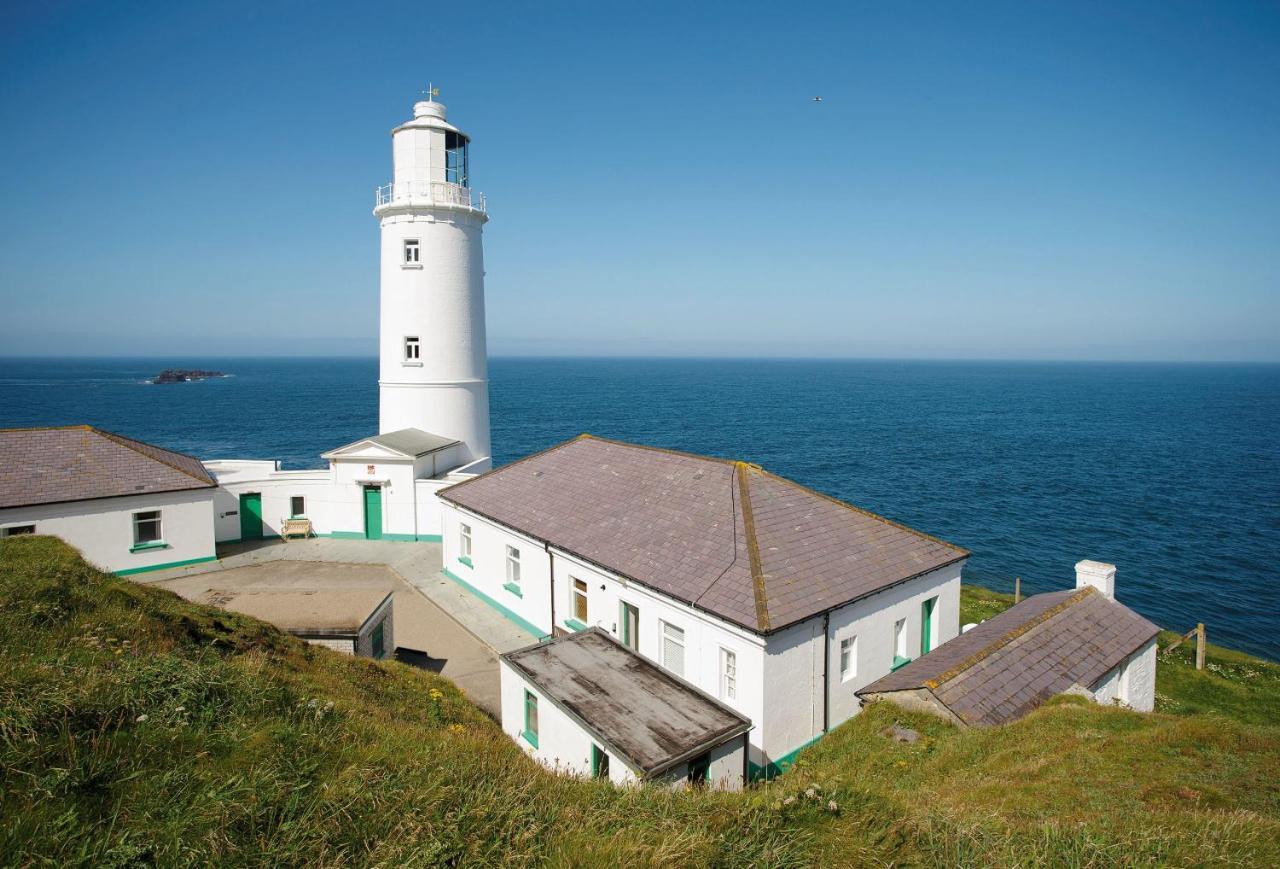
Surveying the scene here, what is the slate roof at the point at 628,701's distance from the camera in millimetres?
10406

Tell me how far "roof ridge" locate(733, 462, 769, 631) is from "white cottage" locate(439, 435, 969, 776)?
0.12ft

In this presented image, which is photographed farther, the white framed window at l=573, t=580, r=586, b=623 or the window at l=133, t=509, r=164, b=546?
the window at l=133, t=509, r=164, b=546

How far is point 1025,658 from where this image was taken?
45.5 feet


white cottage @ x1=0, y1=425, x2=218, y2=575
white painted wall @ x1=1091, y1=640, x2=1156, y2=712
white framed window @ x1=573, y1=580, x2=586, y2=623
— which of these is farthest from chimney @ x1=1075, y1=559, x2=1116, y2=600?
white cottage @ x1=0, y1=425, x2=218, y2=575

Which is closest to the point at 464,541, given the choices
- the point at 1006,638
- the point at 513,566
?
the point at 513,566

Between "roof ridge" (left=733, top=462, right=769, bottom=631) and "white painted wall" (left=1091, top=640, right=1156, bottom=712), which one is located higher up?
"roof ridge" (left=733, top=462, right=769, bottom=631)

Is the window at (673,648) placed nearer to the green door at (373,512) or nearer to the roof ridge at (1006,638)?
the roof ridge at (1006,638)

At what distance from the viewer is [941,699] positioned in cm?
1215

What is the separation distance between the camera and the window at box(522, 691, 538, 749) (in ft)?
41.4

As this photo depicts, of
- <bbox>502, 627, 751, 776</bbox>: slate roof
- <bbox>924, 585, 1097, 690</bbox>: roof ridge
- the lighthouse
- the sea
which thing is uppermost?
the lighthouse

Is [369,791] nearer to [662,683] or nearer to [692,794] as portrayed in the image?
[692,794]

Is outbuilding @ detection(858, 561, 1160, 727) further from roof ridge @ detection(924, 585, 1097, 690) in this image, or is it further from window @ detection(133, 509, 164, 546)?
window @ detection(133, 509, 164, 546)

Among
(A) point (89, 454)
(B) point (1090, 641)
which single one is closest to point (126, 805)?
(B) point (1090, 641)

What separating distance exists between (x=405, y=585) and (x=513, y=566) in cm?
501
